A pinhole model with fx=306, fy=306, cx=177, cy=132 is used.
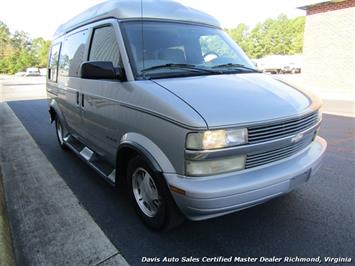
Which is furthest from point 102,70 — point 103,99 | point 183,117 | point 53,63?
point 53,63

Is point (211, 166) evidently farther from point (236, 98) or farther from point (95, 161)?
point (95, 161)

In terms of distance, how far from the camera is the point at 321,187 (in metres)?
4.04

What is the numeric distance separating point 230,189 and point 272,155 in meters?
0.59

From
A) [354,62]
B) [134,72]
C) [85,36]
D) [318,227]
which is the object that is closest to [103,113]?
[134,72]

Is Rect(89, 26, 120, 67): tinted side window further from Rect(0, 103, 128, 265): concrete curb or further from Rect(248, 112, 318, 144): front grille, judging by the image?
Rect(0, 103, 128, 265): concrete curb

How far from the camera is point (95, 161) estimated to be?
4.12 meters

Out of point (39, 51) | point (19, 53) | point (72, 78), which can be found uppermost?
point (39, 51)

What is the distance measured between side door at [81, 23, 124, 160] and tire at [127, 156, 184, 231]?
458mm

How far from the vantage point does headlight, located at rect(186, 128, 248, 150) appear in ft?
7.75

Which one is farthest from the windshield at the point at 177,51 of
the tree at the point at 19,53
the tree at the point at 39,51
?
the tree at the point at 39,51

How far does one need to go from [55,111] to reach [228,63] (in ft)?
12.7

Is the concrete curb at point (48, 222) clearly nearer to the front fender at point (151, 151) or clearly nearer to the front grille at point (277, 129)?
the front fender at point (151, 151)

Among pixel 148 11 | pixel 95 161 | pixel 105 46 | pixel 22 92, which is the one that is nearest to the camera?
pixel 148 11

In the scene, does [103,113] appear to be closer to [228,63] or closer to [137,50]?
[137,50]
